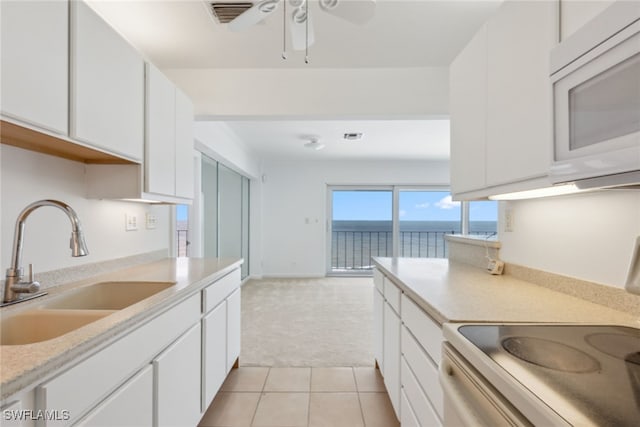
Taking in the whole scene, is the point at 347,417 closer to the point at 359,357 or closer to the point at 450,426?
the point at 359,357

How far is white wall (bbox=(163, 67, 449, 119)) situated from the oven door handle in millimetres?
2151

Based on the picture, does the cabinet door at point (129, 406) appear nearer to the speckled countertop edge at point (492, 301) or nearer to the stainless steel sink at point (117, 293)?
the stainless steel sink at point (117, 293)

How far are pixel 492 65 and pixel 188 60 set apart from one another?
7.23 feet

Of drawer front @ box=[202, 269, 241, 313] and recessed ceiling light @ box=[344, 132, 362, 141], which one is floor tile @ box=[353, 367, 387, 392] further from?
recessed ceiling light @ box=[344, 132, 362, 141]

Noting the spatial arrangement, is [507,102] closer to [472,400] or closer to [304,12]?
[304,12]

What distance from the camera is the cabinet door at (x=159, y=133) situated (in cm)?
180

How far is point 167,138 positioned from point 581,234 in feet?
7.66

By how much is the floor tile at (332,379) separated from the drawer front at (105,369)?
52.8 inches

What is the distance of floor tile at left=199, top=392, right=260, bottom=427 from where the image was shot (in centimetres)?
192

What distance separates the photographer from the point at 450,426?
0.94 m

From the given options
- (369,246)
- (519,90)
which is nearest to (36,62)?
(519,90)

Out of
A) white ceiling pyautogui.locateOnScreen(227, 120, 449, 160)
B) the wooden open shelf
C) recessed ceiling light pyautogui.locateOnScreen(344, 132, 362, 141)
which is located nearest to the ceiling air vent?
the wooden open shelf

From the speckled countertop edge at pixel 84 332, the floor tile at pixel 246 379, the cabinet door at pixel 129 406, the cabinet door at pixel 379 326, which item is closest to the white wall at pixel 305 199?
the floor tile at pixel 246 379

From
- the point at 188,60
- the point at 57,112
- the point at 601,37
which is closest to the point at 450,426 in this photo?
the point at 601,37
